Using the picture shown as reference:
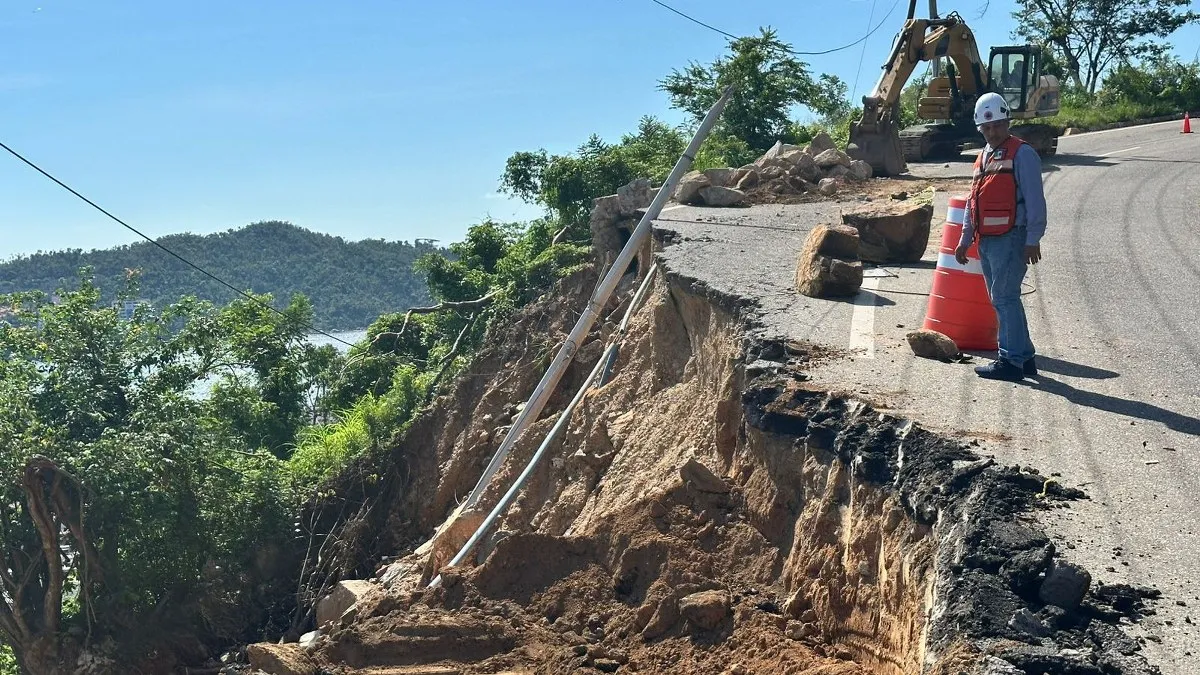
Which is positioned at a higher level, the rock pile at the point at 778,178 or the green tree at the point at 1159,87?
the green tree at the point at 1159,87

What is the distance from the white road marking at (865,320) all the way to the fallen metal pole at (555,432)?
88.3 inches

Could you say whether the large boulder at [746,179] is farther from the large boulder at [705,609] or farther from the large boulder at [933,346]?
the large boulder at [705,609]

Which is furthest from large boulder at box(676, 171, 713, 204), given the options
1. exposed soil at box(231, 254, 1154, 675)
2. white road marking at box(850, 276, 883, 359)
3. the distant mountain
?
the distant mountain

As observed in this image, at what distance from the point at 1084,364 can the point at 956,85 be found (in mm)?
16304

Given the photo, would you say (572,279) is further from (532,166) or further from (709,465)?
(532,166)

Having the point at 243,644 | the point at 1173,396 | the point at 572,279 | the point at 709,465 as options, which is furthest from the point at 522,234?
the point at 1173,396

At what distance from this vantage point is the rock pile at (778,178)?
16.7m

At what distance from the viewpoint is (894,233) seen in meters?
12.2

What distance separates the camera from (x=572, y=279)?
52.4 feet

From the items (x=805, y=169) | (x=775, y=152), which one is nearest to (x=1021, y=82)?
(x=775, y=152)

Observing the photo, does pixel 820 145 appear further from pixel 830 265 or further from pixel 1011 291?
pixel 1011 291

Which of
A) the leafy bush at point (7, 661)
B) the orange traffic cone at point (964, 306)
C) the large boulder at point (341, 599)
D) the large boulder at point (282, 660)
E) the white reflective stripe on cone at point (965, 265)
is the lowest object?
the leafy bush at point (7, 661)

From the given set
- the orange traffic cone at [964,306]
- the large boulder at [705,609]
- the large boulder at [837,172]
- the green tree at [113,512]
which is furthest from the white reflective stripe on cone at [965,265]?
the large boulder at [837,172]

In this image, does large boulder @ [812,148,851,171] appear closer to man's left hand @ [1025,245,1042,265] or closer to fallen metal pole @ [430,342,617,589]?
fallen metal pole @ [430,342,617,589]
